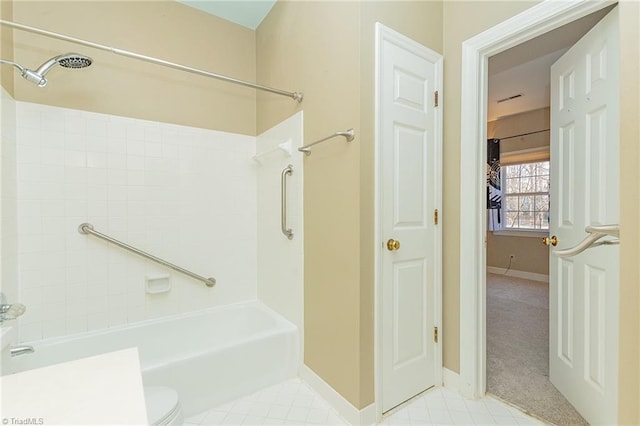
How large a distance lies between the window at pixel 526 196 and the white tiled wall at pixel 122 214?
4.47m

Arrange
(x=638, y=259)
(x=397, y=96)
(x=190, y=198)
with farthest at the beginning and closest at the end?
(x=190, y=198) → (x=397, y=96) → (x=638, y=259)

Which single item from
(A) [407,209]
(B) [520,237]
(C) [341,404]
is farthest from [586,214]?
(B) [520,237]

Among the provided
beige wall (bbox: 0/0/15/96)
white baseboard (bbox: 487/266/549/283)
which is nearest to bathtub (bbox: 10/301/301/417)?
beige wall (bbox: 0/0/15/96)

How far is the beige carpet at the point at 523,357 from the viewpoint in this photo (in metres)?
1.57

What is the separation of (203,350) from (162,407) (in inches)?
17.4

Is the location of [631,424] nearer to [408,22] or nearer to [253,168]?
[408,22]

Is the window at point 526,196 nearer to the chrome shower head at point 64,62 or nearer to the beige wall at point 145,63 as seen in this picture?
the beige wall at point 145,63

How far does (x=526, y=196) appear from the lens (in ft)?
15.5

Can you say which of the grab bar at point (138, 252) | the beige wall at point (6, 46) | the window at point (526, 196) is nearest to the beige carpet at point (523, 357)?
the window at point (526, 196)

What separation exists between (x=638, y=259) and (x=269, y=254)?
197cm

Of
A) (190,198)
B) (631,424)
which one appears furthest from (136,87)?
(631,424)

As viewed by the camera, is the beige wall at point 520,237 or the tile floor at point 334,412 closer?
the tile floor at point 334,412

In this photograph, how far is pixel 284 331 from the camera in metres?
1.88

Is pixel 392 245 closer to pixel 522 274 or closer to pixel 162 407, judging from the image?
pixel 162 407
